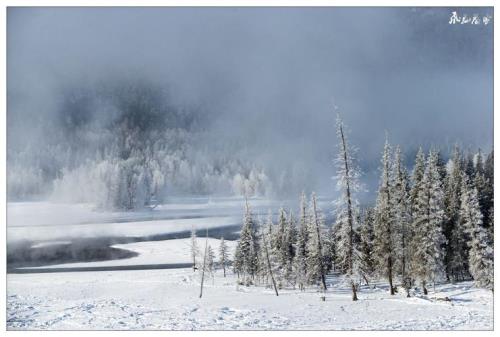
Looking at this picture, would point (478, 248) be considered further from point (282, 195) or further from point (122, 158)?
point (122, 158)

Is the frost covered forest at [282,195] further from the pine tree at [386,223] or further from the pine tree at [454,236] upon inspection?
the pine tree at [454,236]

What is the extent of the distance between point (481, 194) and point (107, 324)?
37.8 m

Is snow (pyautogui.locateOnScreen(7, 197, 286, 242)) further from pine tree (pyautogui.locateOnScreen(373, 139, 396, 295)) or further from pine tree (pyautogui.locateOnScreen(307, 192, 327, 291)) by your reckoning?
pine tree (pyautogui.locateOnScreen(373, 139, 396, 295))

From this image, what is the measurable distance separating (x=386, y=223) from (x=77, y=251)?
4637 cm

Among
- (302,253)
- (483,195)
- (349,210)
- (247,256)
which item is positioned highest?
(483,195)

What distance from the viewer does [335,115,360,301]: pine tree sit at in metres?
26.4

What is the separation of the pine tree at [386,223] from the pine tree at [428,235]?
1.83 m

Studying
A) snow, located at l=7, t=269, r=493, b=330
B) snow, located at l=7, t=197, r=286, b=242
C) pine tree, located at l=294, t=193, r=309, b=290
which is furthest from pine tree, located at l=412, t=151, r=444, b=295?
snow, located at l=7, t=197, r=286, b=242

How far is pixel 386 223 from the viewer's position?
3291 cm

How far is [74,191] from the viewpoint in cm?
6900

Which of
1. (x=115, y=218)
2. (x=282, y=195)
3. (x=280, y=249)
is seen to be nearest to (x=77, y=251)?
(x=115, y=218)

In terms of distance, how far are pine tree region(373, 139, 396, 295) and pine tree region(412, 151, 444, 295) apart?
5.99 ft

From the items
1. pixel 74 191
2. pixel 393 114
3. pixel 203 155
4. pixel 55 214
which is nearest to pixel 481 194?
pixel 393 114

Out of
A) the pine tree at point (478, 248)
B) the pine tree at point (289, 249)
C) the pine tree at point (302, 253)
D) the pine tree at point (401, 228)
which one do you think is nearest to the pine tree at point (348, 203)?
the pine tree at point (401, 228)
